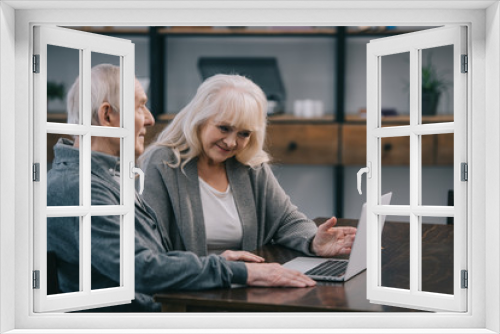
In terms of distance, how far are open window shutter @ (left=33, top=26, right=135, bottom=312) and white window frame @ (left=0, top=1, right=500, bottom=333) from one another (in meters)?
0.04

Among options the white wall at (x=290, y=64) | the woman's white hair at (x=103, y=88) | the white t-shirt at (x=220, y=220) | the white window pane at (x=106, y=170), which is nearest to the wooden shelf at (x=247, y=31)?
the white wall at (x=290, y=64)

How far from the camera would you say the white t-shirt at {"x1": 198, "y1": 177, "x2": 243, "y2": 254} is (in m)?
3.47

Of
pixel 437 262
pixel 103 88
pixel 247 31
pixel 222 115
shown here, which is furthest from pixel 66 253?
pixel 247 31

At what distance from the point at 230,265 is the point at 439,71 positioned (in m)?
3.25

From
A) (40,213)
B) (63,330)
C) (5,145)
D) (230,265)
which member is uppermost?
(5,145)

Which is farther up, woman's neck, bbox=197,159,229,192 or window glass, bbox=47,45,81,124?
window glass, bbox=47,45,81,124

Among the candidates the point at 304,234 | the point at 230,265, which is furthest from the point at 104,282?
the point at 304,234

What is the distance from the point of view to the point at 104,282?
259 cm

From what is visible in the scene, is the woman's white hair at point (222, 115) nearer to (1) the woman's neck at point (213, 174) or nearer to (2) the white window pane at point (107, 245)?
(1) the woman's neck at point (213, 174)

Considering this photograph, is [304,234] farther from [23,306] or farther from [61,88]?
[61,88]

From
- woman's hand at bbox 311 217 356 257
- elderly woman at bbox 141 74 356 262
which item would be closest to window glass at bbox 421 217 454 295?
woman's hand at bbox 311 217 356 257

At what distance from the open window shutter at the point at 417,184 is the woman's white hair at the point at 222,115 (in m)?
1.13

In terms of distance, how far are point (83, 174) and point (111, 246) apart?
1.03 feet

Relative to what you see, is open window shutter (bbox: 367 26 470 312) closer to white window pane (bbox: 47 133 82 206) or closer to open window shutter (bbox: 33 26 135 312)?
open window shutter (bbox: 33 26 135 312)
